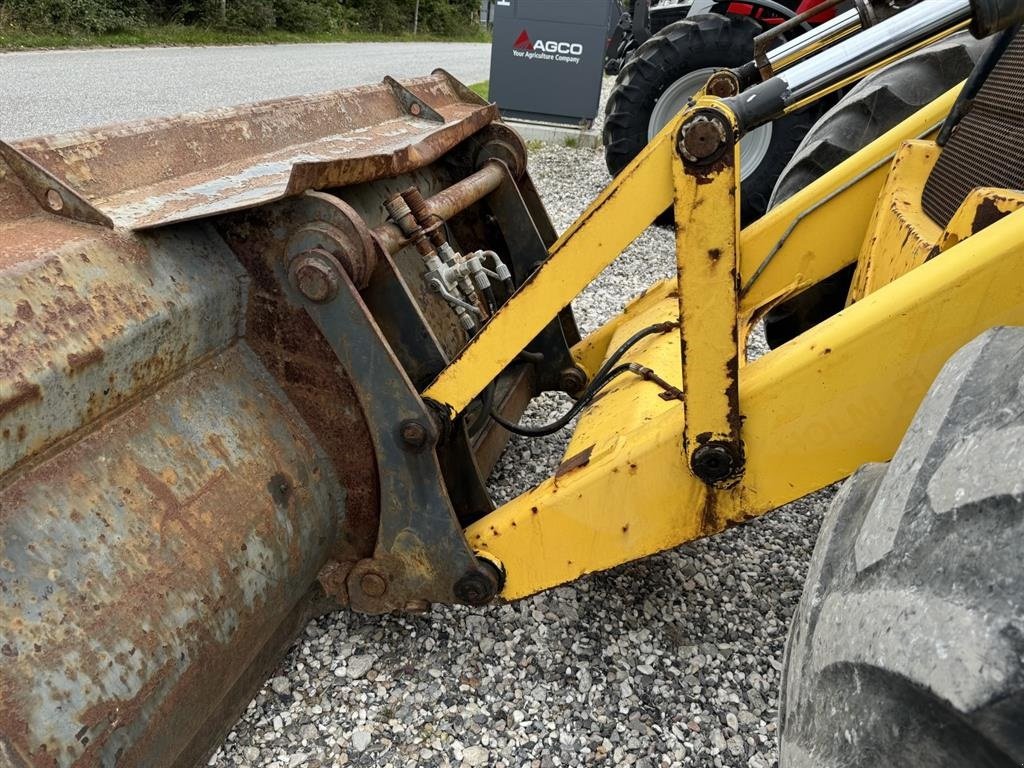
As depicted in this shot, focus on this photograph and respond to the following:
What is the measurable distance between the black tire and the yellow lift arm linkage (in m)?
3.38

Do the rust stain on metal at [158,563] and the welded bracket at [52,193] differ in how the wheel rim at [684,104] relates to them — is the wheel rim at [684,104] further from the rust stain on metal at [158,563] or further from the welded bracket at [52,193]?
the welded bracket at [52,193]

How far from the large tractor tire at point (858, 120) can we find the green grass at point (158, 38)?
12.1 metres

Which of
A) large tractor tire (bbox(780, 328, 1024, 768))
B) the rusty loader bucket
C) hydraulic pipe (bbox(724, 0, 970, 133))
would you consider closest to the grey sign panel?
the rusty loader bucket

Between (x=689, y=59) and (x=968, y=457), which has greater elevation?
(x=968, y=457)

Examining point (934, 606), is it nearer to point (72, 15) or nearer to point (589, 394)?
point (589, 394)

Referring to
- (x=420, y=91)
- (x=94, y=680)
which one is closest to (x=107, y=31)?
(x=420, y=91)

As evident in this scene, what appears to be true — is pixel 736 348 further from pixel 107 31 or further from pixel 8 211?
pixel 107 31

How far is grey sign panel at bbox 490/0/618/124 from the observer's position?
8.31 meters

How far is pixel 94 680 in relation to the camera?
1.22 meters

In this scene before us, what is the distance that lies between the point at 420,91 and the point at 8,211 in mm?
1823

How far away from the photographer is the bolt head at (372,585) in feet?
6.02

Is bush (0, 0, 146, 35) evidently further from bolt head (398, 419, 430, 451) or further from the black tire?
bolt head (398, 419, 430, 451)

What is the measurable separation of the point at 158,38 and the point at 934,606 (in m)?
17.4

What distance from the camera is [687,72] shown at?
5.52m
